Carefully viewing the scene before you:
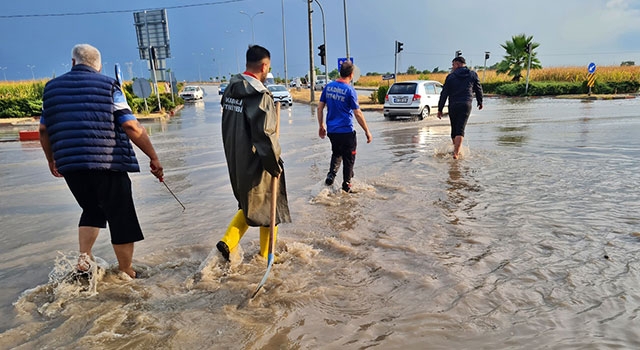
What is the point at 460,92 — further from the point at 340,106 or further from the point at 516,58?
the point at 516,58

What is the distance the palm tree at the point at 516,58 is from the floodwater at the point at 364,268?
3299cm

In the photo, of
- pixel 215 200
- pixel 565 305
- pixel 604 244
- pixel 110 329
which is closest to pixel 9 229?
pixel 215 200

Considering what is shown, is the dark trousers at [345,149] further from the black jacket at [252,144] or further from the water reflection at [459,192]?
the black jacket at [252,144]

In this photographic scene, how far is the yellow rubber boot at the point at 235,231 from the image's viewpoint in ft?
12.0

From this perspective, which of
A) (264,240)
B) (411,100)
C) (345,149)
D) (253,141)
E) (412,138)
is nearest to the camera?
(253,141)

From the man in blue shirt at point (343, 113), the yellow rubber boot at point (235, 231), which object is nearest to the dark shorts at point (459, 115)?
the man in blue shirt at point (343, 113)

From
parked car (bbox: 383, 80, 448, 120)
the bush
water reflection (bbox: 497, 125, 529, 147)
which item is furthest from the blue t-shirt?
the bush

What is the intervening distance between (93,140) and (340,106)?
335 cm

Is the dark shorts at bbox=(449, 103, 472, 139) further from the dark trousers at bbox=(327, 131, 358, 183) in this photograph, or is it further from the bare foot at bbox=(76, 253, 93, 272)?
the bare foot at bbox=(76, 253, 93, 272)

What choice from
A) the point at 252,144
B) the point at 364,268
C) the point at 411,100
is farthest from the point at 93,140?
the point at 411,100

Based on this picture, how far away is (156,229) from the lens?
4969mm

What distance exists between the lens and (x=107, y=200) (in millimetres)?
3219

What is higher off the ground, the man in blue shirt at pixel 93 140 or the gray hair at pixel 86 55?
the gray hair at pixel 86 55

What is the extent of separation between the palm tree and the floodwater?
1299 inches
